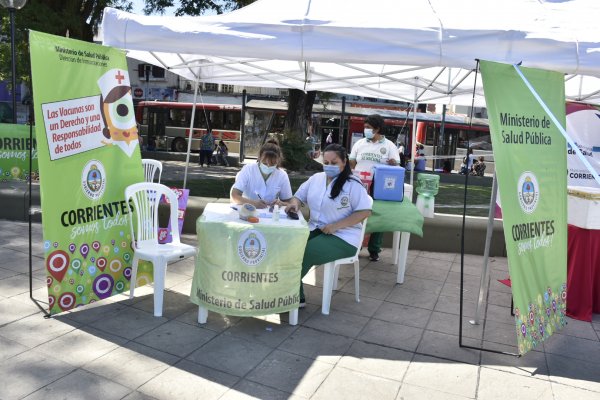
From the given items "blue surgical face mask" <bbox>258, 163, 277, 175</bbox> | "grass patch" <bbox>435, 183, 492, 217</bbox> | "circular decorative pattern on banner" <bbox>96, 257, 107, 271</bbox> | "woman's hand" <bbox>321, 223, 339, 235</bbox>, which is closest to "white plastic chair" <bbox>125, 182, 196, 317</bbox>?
"circular decorative pattern on banner" <bbox>96, 257, 107, 271</bbox>

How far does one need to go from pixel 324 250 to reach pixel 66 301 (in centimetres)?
205

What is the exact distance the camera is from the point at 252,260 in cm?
375

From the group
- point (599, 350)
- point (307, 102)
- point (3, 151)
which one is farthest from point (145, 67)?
point (599, 350)

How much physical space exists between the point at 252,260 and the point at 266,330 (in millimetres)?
588

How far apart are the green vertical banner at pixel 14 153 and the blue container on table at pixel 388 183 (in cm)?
581

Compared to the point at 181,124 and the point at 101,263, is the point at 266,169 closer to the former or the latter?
the point at 101,263

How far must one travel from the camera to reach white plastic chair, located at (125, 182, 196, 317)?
159 inches

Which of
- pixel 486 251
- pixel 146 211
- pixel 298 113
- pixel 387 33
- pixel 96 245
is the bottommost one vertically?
pixel 96 245

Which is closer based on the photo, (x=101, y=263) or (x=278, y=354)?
(x=278, y=354)

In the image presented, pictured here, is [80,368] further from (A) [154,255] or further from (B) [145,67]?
(B) [145,67]

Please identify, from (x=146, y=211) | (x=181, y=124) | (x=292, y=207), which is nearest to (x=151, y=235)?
(x=146, y=211)

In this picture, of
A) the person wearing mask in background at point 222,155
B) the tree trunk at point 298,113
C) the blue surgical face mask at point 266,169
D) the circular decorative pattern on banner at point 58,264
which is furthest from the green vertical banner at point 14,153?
the person wearing mask in background at point 222,155

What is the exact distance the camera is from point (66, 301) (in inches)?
154

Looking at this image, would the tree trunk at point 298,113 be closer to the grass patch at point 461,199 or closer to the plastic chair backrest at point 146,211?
the grass patch at point 461,199
